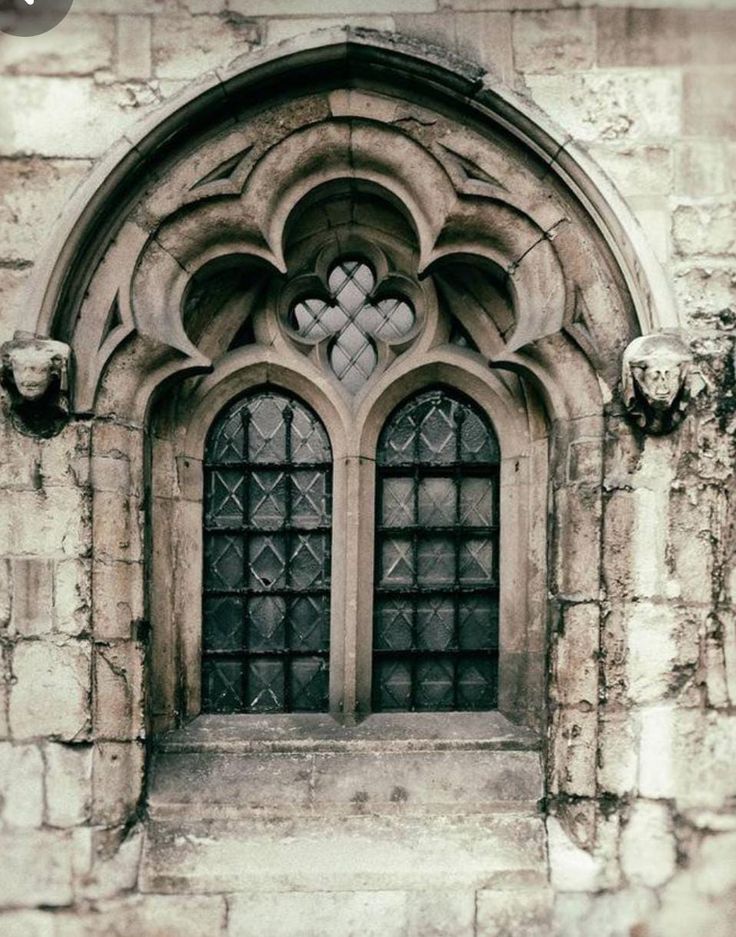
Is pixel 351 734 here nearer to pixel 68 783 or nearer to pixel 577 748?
pixel 577 748

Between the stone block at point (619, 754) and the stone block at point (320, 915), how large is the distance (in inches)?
33.4

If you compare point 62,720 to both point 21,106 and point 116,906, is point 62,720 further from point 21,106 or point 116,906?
point 21,106

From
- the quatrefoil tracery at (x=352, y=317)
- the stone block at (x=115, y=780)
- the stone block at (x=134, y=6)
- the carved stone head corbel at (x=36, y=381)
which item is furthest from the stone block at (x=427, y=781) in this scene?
the stone block at (x=134, y=6)

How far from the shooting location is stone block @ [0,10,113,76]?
129 inches

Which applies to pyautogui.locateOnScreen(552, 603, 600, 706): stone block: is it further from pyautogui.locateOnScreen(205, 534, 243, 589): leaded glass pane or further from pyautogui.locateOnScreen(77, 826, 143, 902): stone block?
pyautogui.locateOnScreen(77, 826, 143, 902): stone block

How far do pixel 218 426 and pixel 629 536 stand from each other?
5.33 feet

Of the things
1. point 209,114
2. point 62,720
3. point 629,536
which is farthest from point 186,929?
point 209,114

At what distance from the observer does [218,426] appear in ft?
12.2

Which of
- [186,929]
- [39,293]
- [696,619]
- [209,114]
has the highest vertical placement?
[209,114]

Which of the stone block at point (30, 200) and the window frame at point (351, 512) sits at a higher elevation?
the stone block at point (30, 200)

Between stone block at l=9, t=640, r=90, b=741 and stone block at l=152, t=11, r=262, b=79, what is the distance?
2.04 meters

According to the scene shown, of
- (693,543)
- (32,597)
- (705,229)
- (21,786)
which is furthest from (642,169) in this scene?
(21,786)

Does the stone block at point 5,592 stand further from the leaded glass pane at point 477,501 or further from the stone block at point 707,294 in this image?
the stone block at point 707,294

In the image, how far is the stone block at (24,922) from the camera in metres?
3.29
